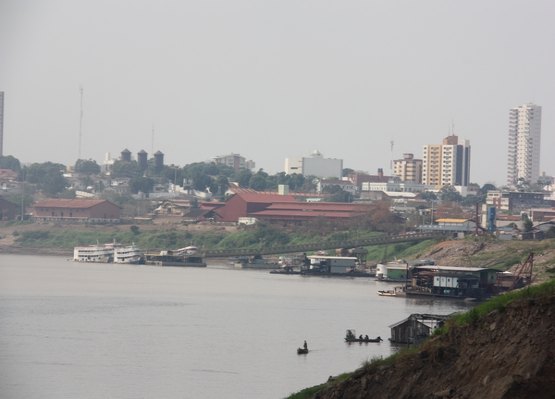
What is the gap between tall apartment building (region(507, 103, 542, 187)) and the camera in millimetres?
163750

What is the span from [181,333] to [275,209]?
6373 cm

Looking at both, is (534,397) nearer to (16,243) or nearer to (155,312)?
(155,312)

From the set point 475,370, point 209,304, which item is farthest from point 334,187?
point 475,370

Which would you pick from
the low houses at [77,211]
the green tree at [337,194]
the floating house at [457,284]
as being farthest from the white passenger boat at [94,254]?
the green tree at [337,194]

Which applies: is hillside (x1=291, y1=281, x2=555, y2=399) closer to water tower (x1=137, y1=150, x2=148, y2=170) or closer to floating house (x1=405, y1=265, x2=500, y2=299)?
floating house (x1=405, y1=265, x2=500, y2=299)

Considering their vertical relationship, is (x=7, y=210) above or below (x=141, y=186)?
below

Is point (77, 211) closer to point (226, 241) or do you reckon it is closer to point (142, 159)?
point (226, 241)

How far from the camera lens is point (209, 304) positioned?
4641 centimetres

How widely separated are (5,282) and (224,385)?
33469 mm

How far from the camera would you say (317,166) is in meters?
155

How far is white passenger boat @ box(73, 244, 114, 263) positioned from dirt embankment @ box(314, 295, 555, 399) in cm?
7012

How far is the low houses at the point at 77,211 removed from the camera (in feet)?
341

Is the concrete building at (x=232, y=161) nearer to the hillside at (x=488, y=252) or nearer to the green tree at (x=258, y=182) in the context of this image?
the green tree at (x=258, y=182)

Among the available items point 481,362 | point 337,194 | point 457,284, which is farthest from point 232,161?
point 481,362
